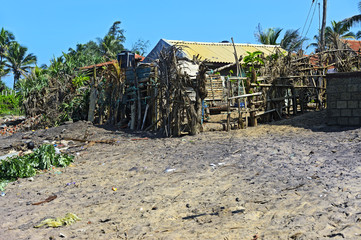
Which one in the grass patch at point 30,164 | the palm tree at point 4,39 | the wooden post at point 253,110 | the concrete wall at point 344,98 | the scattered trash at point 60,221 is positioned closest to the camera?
the scattered trash at point 60,221

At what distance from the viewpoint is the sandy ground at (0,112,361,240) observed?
13.1ft

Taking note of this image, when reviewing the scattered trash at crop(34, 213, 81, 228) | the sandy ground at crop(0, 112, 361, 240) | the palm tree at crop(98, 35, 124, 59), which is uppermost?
the palm tree at crop(98, 35, 124, 59)

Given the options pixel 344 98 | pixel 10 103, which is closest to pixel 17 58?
pixel 10 103

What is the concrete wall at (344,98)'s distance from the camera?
880 cm

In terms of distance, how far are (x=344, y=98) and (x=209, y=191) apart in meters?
5.50

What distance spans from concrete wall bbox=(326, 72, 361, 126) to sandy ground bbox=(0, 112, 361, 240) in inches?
18.0

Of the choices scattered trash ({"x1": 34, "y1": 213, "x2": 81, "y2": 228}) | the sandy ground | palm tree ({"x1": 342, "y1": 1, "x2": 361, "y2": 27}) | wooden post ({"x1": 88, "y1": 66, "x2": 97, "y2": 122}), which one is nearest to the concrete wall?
the sandy ground

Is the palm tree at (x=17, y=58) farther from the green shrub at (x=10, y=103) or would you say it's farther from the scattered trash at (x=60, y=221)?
the scattered trash at (x=60, y=221)

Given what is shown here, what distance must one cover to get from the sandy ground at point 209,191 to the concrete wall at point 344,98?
1.50 ft

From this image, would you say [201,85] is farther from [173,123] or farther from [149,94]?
[149,94]

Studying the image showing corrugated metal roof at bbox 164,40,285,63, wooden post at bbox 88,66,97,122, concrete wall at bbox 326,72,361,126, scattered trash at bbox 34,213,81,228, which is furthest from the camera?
corrugated metal roof at bbox 164,40,285,63

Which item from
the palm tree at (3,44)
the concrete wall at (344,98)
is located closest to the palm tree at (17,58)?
the palm tree at (3,44)

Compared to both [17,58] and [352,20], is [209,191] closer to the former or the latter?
[352,20]

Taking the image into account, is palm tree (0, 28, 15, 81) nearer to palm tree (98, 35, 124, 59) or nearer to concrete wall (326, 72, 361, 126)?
palm tree (98, 35, 124, 59)
